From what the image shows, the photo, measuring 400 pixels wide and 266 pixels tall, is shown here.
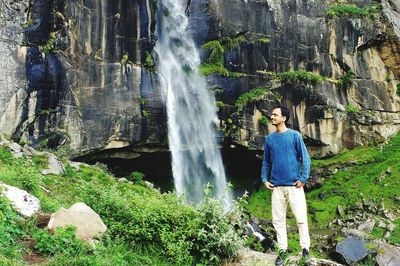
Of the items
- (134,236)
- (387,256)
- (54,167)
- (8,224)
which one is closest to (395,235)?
(387,256)

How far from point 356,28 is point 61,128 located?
21019 millimetres

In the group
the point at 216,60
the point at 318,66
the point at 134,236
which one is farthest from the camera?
the point at 318,66

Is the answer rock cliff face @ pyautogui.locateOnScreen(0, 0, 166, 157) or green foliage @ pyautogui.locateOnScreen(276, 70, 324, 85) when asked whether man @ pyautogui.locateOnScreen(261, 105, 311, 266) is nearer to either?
rock cliff face @ pyautogui.locateOnScreen(0, 0, 166, 157)

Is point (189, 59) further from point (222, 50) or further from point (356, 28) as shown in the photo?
point (356, 28)

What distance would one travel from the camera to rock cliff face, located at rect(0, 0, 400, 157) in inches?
795

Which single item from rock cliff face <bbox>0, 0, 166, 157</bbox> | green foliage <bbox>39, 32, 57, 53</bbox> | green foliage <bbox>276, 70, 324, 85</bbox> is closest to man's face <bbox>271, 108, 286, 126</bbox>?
rock cliff face <bbox>0, 0, 166, 157</bbox>

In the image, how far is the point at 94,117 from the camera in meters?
21.8

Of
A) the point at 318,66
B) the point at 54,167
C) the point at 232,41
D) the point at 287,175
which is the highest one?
the point at 232,41

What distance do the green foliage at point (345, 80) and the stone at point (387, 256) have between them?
17.6m

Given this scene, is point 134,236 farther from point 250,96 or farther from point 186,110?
point 250,96

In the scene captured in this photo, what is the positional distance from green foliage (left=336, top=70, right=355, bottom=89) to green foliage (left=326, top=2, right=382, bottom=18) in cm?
410

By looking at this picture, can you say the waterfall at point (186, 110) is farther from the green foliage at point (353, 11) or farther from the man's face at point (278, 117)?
the man's face at point (278, 117)

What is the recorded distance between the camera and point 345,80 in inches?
1150

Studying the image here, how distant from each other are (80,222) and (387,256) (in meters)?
10.4
